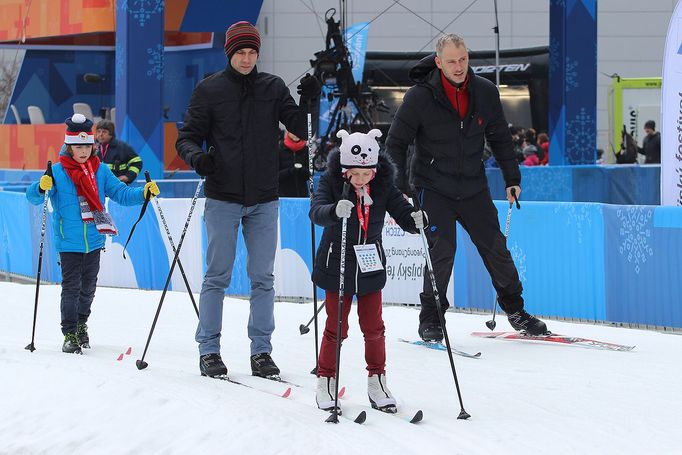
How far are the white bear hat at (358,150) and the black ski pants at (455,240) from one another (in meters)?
2.20

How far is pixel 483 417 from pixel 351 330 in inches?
126

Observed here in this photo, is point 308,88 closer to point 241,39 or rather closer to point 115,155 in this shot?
point 241,39

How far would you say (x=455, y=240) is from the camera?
8211 millimetres

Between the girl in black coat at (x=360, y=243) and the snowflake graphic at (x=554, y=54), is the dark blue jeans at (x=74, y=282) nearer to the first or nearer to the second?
the girl in black coat at (x=360, y=243)

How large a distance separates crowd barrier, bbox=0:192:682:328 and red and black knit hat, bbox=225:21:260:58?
13.5 ft

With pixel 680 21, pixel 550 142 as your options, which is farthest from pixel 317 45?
pixel 680 21

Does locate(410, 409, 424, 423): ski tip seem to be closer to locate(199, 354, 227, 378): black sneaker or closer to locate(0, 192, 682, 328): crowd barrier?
locate(199, 354, 227, 378): black sneaker

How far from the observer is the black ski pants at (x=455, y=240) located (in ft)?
26.6

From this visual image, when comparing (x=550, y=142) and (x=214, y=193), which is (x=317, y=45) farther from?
(x=214, y=193)

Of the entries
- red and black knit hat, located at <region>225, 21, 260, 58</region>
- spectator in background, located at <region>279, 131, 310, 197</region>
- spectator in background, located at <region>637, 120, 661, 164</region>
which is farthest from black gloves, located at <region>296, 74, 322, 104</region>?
spectator in background, located at <region>637, 120, 661, 164</region>

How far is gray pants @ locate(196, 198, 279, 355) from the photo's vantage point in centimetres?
677

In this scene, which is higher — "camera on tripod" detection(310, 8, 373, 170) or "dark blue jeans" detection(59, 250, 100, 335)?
"camera on tripod" detection(310, 8, 373, 170)

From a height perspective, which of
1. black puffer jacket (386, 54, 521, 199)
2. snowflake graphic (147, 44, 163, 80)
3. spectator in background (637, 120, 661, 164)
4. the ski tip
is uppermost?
snowflake graphic (147, 44, 163, 80)

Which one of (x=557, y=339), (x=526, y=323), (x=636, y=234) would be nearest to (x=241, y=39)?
(x=526, y=323)
